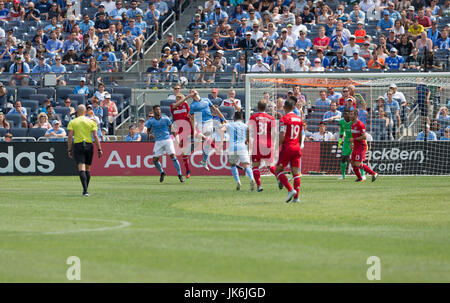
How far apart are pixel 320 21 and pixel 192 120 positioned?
9.74 m

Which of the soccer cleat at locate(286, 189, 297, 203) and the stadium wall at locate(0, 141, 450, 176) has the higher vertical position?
the soccer cleat at locate(286, 189, 297, 203)

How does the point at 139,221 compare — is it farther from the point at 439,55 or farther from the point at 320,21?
the point at 320,21

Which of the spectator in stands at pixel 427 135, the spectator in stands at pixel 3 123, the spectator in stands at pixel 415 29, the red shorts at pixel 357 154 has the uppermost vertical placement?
the spectator in stands at pixel 415 29

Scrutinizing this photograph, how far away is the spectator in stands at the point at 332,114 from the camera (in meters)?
27.9

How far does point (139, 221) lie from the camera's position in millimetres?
14133

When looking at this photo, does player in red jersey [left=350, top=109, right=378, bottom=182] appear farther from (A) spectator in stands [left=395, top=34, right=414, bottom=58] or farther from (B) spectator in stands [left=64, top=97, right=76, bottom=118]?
(B) spectator in stands [left=64, top=97, right=76, bottom=118]

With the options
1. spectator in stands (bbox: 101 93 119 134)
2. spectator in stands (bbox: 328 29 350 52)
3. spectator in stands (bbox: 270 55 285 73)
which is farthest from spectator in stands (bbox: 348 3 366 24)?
spectator in stands (bbox: 101 93 119 134)

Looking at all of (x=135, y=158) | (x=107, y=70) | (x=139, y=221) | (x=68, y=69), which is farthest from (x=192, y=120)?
(x=139, y=221)

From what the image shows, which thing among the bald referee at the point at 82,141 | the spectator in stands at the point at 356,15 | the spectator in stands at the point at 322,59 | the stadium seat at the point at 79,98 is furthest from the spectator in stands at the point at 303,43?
the bald referee at the point at 82,141

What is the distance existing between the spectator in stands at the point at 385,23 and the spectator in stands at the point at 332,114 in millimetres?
5335

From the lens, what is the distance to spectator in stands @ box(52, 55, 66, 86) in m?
31.7

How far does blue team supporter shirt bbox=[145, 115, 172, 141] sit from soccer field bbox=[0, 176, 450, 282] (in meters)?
3.96

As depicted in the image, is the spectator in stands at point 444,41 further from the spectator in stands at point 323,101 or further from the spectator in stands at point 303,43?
the spectator in stands at point 323,101

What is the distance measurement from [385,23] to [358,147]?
9.10 meters
